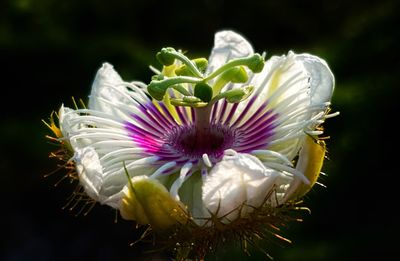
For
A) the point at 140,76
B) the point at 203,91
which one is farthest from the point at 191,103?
the point at 140,76

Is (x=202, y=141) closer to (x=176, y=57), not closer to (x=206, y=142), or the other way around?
(x=206, y=142)

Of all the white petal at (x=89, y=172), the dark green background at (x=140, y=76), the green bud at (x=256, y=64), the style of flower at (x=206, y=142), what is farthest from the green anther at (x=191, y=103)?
the dark green background at (x=140, y=76)

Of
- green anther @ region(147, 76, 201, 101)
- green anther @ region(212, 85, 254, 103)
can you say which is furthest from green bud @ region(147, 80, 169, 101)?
green anther @ region(212, 85, 254, 103)

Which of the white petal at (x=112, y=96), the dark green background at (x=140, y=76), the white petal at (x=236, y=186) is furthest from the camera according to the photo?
the dark green background at (x=140, y=76)

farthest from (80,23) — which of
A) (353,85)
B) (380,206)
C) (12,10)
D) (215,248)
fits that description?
(215,248)

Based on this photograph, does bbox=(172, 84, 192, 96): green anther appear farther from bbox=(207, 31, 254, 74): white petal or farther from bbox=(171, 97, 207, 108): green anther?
bbox=(207, 31, 254, 74): white petal

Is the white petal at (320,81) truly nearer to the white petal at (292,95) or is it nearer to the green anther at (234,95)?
the white petal at (292,95)
